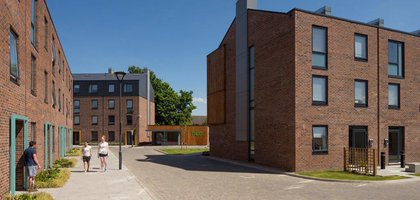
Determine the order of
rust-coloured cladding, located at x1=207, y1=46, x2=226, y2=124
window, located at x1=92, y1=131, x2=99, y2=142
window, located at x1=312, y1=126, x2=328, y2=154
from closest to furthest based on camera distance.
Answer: window, located at x1=312, y1=126, x2=328, y2=154 < rust-coloured cladding, located at x1=207, y1=46, x2=226, y2=124 < window, located at x1=92, y1=131, x2=99, y2=142

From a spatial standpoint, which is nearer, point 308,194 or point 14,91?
point 14,91

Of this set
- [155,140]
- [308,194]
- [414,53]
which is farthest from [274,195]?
[155,140]

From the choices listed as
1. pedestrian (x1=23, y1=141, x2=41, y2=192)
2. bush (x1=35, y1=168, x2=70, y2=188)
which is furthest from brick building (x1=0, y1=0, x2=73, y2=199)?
bush (x1=35, y1=168, x2=70, y2=188)

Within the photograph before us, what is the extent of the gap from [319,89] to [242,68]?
277 inches

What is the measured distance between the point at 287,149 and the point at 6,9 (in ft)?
48.0

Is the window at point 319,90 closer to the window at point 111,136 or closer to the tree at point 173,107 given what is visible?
the window at point 111,136

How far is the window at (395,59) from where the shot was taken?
23.9 m

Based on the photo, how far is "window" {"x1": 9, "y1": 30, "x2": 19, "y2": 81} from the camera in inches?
475

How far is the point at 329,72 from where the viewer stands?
21234 mm

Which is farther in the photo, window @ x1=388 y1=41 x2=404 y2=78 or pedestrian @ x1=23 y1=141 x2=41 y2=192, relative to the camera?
window @ x1=388 y1=41 x2=404 y2=78

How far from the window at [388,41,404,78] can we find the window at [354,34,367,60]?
7.38 ft

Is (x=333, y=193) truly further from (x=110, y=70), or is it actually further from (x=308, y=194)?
(x=110, y=70)

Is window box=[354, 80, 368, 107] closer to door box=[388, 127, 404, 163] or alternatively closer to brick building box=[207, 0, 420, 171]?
brick building box=[207, 0, 420, 171]

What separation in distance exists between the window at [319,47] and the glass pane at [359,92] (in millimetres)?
2619
